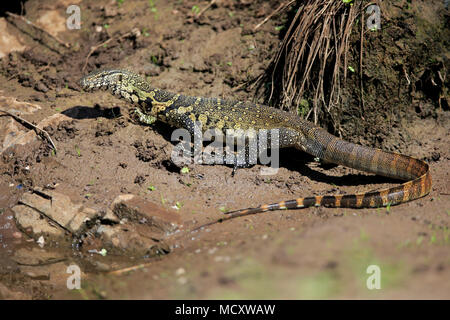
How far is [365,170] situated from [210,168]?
271cm

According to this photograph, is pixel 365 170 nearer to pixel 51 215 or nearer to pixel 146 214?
pixel 146 214

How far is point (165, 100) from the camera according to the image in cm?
883

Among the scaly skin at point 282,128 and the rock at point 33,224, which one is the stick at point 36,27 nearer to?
the scaly skin at point 282,128

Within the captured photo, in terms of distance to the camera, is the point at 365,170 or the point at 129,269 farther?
the point at 365,170

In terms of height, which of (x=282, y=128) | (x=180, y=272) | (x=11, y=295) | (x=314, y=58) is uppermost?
(x=314, y=58)

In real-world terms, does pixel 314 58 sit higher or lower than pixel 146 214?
higher

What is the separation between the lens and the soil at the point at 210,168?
4.92 meters

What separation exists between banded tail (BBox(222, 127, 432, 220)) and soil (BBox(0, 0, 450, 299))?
0.17m

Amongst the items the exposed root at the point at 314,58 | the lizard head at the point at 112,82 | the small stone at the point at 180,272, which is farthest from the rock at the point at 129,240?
the exposed root at the point at 314,58

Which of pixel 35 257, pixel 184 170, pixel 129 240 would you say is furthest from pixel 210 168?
pixel 35 257

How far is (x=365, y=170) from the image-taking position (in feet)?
25.2

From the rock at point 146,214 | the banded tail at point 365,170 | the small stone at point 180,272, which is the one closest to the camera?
the small stone at point 180,272

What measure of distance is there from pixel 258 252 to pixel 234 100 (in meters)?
4.34

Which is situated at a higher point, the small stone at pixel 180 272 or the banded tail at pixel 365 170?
the banded tail at pixel 365 170
